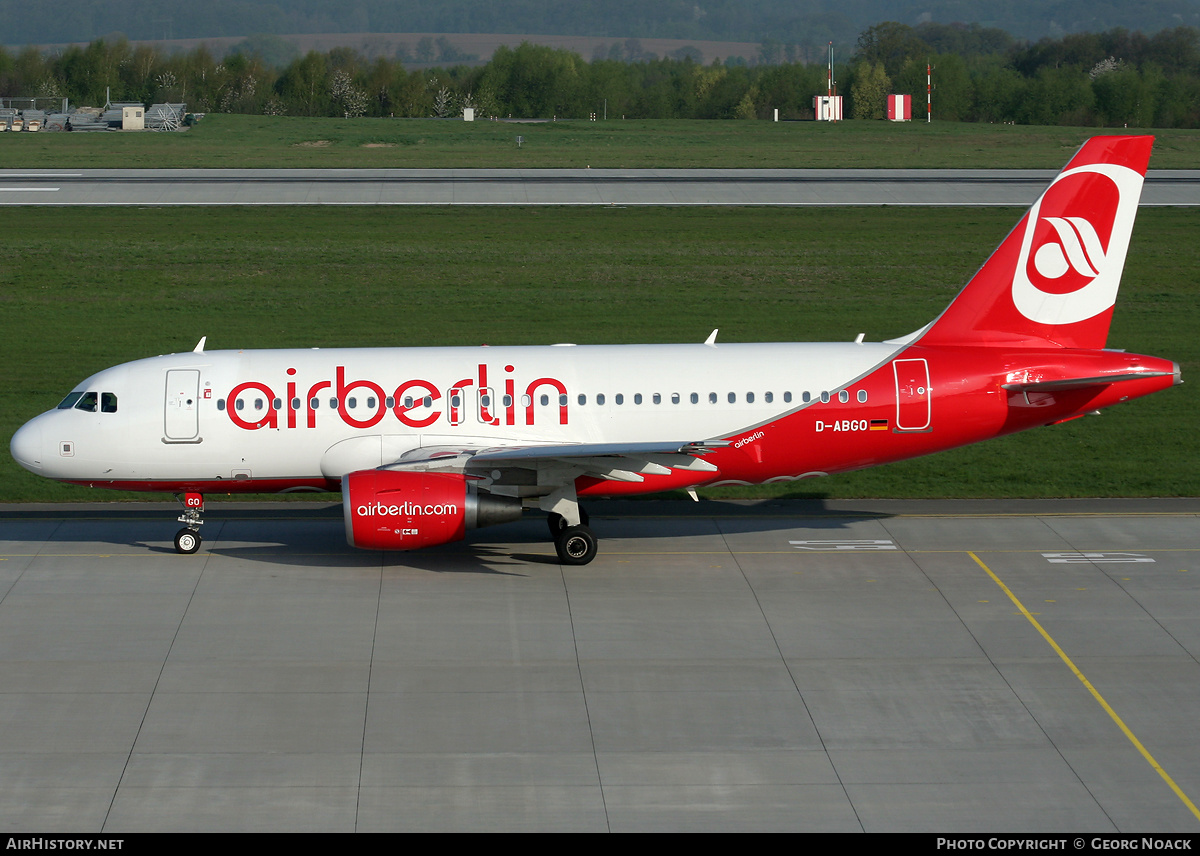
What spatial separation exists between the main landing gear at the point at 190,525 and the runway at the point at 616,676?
350 millimetres

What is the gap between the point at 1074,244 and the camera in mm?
25734

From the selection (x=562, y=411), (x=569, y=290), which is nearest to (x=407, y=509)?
(x=562, y=411)

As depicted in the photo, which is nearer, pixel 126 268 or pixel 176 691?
pixel 176 691

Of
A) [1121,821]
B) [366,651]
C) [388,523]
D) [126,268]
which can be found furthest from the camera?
[126,268]

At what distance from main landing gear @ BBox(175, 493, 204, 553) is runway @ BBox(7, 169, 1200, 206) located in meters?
42.8

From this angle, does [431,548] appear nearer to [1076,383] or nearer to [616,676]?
[616,676]

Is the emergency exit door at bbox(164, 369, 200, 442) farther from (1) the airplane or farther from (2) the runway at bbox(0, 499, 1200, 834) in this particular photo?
(2) the runway at bbox(0, 499, 1200, 834)

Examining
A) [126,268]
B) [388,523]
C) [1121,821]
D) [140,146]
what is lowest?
[1121,821]

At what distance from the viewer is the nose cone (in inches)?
980

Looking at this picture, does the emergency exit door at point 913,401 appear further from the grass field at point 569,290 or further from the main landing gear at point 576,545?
the main landing gear at point 576,545

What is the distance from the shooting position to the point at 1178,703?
18719 mm

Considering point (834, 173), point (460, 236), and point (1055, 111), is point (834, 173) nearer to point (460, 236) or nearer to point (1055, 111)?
point (460, 236)

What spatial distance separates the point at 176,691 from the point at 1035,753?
12140 mm

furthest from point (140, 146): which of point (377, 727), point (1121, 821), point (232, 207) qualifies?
point (1121, 821)
